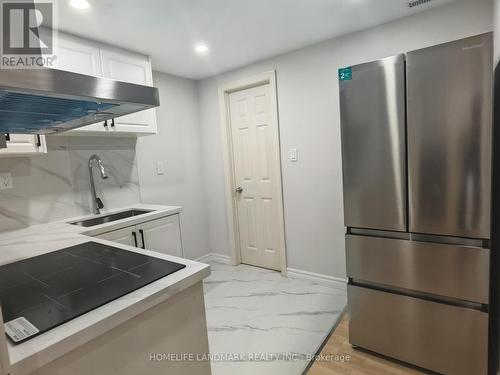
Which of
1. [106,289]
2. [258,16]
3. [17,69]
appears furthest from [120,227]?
[258,16]

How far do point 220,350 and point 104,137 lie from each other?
2075 millimetres

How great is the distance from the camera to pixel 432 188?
4.87ft

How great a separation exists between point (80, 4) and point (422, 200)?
2.31 m

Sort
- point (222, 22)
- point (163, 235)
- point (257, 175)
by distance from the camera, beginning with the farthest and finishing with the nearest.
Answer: point (257, 175) < point (163, 235) < point (222, 22)

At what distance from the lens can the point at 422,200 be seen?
1.52 m

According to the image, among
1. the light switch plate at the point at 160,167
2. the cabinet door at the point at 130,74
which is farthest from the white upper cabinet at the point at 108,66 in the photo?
the light switch plate at the point at 160,167

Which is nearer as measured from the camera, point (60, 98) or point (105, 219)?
point (60, 98)

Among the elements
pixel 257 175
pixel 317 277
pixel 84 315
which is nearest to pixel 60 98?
pixel 84 315

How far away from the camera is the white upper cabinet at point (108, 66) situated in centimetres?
205

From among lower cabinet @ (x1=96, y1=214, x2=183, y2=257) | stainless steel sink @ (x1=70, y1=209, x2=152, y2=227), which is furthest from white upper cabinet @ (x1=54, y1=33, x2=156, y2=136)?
lower cabinet @ (x1=96, y1=214, x2=183, y2=257)

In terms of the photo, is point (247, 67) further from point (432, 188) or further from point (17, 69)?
point (17, 69)

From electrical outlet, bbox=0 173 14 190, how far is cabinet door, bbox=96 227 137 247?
78 centimetres

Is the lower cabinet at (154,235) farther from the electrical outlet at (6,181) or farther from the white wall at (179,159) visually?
the electrical outlet at (6,181)

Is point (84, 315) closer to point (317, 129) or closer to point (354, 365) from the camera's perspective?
point (354, 365)
